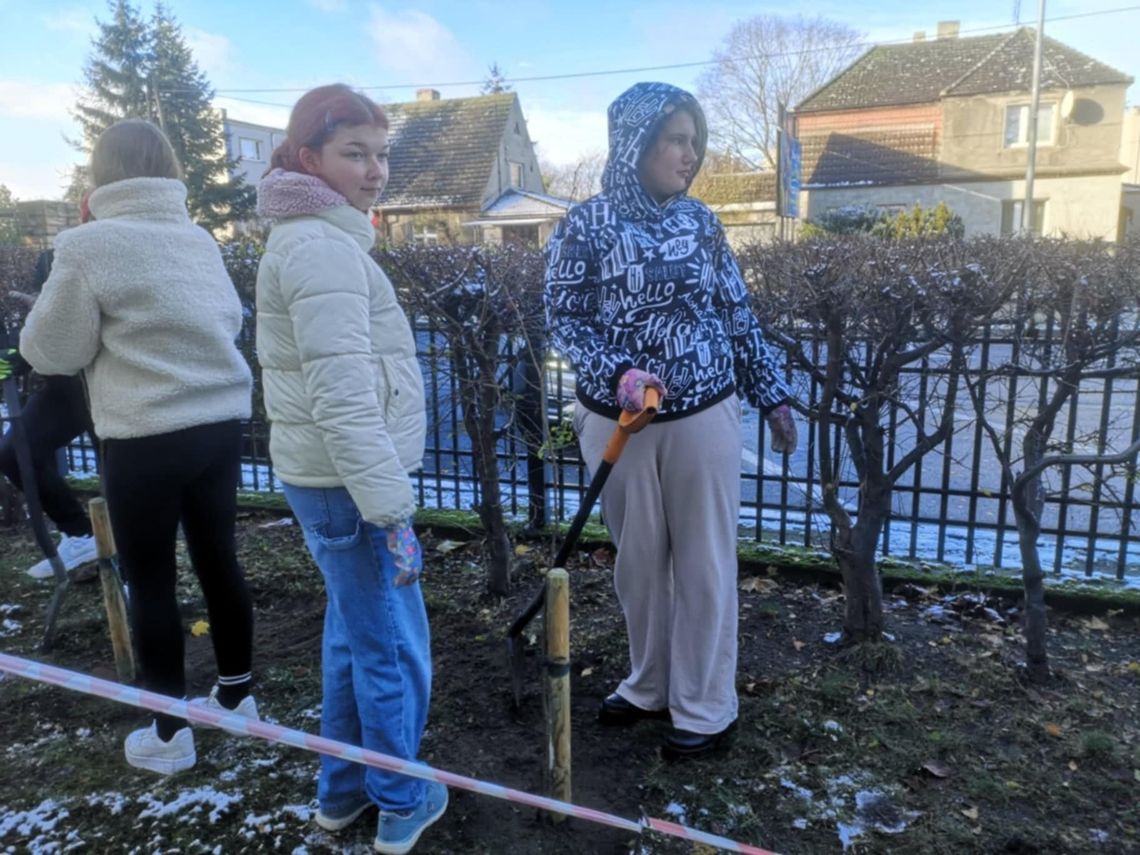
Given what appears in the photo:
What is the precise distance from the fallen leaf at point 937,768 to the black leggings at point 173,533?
2166 mm

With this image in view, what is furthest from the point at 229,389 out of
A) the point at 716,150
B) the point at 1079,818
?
the point at 716,150

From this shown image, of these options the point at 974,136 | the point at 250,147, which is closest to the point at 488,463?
the point at 974,136

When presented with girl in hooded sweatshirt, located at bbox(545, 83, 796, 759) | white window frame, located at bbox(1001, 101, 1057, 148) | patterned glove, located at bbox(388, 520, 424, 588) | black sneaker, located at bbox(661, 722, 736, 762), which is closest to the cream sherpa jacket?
patterned glove, located at bbox(388, 520, 424, 588)

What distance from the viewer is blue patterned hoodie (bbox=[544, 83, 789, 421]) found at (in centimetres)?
233

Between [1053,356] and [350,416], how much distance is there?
2.80 meters

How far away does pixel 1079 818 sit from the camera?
7.25ft

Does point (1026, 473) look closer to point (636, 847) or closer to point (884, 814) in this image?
point (884, 814)

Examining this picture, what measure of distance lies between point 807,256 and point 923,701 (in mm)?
2190

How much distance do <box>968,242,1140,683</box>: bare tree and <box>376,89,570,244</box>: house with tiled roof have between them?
24.5 metres

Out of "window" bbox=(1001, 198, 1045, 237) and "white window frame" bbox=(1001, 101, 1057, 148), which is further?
"window" bbox=(1001, 198, 1045, 237)

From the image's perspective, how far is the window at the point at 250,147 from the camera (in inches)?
1778

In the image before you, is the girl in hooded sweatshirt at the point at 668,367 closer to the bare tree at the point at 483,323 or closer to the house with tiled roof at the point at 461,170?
the bare tree at the point at 483,323

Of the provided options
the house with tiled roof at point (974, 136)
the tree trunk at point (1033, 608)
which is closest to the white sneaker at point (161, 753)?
the tree trunk at point (1033, 608)

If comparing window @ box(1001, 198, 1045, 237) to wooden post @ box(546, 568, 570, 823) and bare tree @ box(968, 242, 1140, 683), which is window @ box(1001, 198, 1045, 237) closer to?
bare tree @ box(968, 242, 1140, 683)
